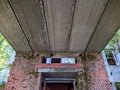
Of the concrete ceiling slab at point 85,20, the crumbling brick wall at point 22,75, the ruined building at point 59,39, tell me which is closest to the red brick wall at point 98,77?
the ruined building at point 59,39

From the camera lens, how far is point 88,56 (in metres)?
6.59

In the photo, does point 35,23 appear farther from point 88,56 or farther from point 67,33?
point 88,56

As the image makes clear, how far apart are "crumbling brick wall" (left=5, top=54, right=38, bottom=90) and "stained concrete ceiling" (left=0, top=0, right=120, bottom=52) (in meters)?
0.66

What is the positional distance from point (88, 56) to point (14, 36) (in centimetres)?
360

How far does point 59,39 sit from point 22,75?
2.37 metres

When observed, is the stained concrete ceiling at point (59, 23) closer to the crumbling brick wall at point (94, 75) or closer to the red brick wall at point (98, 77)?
the crumbling brick wall at point (94, 75)

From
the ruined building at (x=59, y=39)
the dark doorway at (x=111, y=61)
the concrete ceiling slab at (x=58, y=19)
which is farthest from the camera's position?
the dark doorway at (x=111, y=61)

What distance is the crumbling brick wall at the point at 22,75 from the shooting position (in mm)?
5696

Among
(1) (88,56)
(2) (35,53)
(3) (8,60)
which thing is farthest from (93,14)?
(3) (8,60)

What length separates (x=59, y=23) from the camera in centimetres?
442

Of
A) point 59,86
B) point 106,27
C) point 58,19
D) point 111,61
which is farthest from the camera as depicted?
point 111,61

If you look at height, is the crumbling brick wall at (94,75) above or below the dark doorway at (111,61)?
below

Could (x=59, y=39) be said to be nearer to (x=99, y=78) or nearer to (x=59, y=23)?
(x=59, y=23)

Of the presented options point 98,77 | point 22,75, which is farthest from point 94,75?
point 22,75
